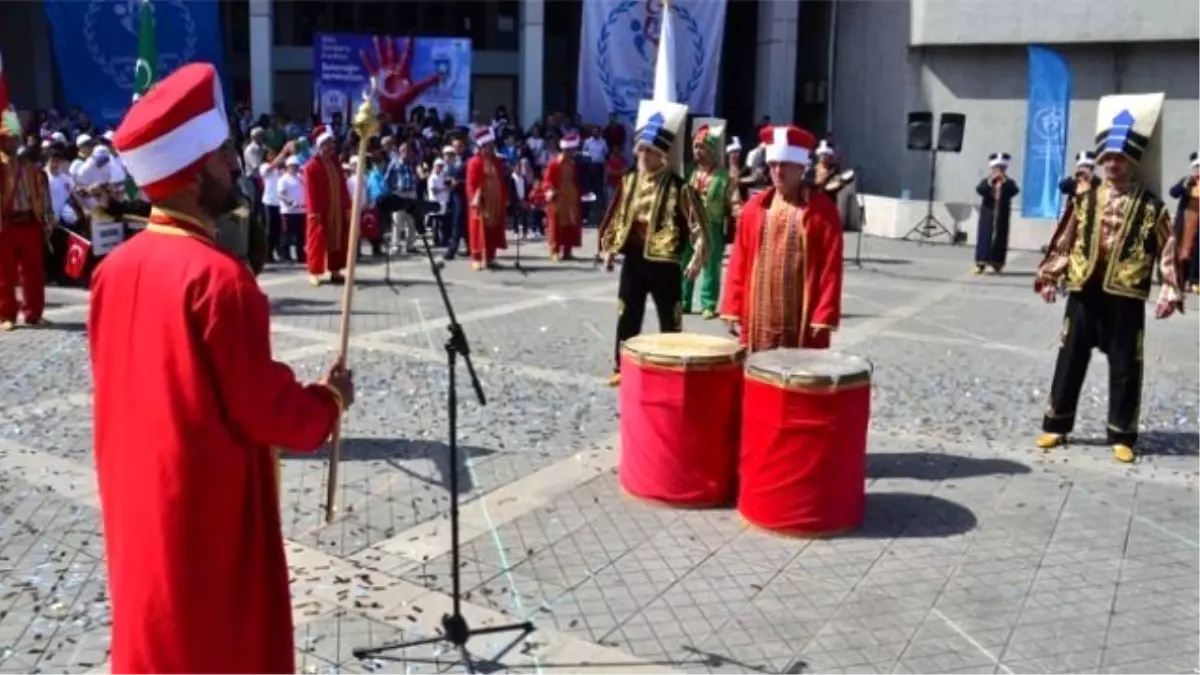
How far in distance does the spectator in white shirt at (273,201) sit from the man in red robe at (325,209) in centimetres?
248

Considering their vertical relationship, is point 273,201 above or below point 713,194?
below

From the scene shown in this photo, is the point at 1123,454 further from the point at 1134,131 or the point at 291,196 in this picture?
the point at 291,196

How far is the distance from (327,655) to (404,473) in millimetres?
2411

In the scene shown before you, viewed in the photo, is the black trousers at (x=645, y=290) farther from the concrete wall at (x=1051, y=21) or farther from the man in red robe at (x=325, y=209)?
the concrete wall at (x=1051, y=21)

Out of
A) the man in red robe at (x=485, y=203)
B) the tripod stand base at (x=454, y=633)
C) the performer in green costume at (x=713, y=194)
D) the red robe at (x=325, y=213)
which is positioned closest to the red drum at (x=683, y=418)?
the tripod stand base at (x=454, y=633)

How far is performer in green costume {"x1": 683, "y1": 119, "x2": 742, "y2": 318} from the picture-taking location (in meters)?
12.4

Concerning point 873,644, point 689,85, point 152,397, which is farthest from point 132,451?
point 689,85

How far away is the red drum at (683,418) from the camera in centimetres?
Answer: 633

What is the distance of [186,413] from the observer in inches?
116

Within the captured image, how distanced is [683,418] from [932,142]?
17.4 m

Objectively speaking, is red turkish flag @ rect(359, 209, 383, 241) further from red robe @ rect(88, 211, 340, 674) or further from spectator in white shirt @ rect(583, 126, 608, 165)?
red robe @ rect(88, 211, 340, 674)

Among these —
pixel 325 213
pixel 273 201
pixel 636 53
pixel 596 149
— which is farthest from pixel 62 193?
pixel 636 53

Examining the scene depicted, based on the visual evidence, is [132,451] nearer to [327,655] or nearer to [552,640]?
[327,655]

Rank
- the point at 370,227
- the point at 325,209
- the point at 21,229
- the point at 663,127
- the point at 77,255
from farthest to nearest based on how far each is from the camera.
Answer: the point at 370,227
the point at 325,209
the point at 77,255
the point at 21,229
the point at 663,127
